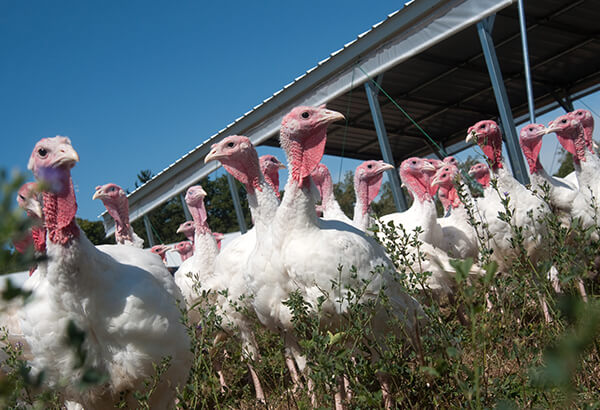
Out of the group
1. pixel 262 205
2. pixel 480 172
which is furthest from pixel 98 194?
pixel 480 172

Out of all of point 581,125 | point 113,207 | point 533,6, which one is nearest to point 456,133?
point 533,6

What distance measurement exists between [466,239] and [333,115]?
127 inches

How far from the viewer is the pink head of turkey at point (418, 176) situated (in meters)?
7.04

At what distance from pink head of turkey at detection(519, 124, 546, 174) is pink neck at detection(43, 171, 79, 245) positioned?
20.1ft

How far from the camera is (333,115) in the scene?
4.32 meters

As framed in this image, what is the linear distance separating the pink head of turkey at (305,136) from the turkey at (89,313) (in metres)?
1.64

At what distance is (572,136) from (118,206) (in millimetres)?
6028

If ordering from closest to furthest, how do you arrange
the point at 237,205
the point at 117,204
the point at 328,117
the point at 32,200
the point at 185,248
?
the point at 32,200 → the point at 328,117 → the point at 117,204 → the point at 185,248 → the point at 237,205

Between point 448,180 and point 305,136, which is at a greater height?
point 305,136

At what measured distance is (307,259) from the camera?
3.63 metres

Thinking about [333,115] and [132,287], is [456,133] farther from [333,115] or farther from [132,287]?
[132,287]

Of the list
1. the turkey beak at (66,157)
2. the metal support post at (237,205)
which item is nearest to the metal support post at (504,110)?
the turkey beak at (66,157)

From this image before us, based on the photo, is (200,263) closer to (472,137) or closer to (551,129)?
(472,137)

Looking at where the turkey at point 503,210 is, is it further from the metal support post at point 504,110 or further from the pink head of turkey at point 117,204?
the pink head of turkey at point 117,204
